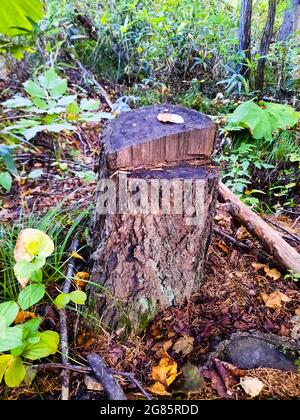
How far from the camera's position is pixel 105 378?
121 centimetres

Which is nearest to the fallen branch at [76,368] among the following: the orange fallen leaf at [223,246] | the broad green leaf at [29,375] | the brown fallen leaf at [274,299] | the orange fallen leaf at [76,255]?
the broad green leaf at [29,375]

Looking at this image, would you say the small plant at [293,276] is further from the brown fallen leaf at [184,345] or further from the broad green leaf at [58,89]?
the broad green leaf at [58,89]

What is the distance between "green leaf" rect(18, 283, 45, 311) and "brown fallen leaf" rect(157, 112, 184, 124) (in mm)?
862

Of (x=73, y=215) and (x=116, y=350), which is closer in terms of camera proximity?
(x=116, y=350)

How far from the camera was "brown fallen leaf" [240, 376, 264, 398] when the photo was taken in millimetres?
1197

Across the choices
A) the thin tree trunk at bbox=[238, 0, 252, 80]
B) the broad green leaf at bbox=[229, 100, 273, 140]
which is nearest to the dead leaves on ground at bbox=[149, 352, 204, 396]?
the broad green leaf at bbox=[229, 100, 273, 140]

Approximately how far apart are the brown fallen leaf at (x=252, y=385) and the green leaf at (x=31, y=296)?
2.70ft

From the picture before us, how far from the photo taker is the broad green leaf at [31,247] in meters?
1.19

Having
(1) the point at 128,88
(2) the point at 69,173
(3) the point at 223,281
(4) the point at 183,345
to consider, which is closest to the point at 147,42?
(1) the point at 128,88

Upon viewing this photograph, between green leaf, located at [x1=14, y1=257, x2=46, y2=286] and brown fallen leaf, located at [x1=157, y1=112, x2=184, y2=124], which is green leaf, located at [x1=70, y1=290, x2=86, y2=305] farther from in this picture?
brown fallen leaf, located at [x1=157, y1=112, x2=184, y2=124]

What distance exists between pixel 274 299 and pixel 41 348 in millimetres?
1084

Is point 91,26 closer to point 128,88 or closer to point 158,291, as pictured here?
point 128,88
